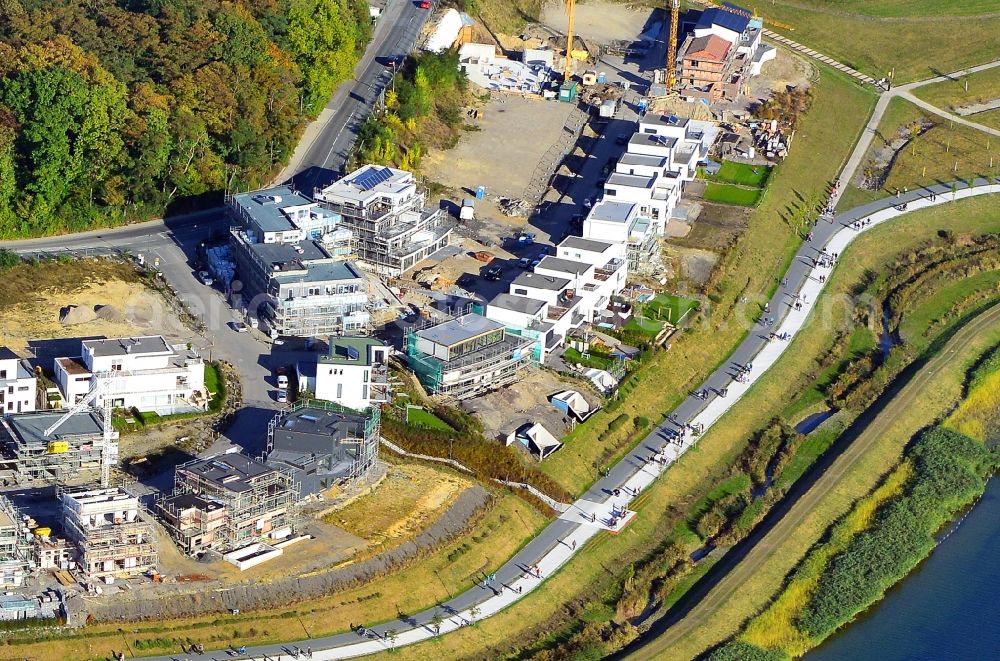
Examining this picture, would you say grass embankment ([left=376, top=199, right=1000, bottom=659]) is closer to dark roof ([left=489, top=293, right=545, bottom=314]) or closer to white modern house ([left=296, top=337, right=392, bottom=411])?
dark roof ([left=489, top=293, right=545, bottom=314])

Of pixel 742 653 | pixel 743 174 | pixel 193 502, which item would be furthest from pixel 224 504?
pixel 743 174

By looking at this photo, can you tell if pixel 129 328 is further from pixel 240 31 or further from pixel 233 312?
pixel 240 31

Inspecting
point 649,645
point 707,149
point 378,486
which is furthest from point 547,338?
point 707,149

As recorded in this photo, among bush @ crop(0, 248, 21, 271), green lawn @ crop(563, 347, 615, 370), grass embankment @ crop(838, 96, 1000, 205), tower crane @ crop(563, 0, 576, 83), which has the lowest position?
bush @ crop(0, 248, 21, 271)

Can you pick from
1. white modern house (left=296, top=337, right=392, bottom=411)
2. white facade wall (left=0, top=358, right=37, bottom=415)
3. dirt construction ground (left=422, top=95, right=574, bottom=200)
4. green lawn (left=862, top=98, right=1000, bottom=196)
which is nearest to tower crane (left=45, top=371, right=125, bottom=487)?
white facade wall (left=0, top=358, right=37, bottom=415)

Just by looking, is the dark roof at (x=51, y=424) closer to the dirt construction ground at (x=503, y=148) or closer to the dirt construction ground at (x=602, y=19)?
the dirt construction ground at (x=503, y=148)
